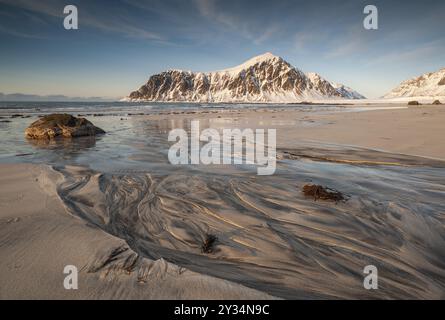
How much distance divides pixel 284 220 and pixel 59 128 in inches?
404

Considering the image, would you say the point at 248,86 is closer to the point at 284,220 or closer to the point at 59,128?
the point at 59,128

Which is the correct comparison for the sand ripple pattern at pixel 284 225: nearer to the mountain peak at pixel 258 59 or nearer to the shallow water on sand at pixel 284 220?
the shallow water on sand at pixel 284 220

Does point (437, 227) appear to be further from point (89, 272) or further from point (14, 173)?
point (14, 173)

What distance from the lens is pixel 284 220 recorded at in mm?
2893

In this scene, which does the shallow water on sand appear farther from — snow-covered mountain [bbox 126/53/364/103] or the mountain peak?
the mountain peak

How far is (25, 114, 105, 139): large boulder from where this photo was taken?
935 centimetres

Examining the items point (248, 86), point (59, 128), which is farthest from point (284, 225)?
point (248, 86)

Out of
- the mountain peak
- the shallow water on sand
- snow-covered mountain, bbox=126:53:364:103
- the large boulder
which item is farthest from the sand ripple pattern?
the mountain peak

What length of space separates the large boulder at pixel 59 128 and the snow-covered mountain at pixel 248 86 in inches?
5886

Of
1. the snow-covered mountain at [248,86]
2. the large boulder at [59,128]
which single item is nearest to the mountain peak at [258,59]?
the snow-covered mountain at [248,86]

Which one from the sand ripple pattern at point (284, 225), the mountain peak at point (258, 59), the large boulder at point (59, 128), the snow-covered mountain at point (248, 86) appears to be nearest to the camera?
the sand ripple pattern at point (284, 225)

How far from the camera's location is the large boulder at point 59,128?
30.7 feet

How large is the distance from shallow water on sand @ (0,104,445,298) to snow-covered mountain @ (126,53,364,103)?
154m
